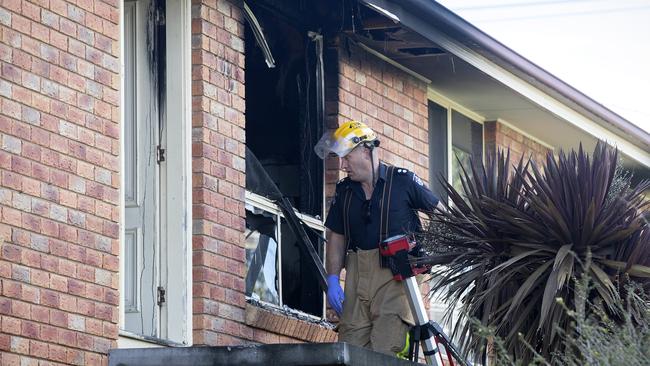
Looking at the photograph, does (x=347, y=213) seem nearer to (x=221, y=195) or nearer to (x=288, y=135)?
(x=221, y=195)

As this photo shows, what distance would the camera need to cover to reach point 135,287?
9414 millimetres

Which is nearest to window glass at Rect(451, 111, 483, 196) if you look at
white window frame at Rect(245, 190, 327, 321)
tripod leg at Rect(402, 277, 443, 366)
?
white window frame at Rect(245, 190, 327, 321)

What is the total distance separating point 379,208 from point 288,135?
2.74 metres

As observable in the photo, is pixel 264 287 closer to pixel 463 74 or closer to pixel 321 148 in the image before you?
pixel 321 148

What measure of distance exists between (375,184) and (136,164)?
153 cm

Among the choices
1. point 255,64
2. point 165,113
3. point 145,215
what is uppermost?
point 255,64

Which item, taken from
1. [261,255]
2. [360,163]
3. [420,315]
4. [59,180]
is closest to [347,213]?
[360,163]

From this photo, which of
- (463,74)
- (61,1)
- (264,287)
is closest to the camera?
(61,1)

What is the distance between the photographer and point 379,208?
367 inches

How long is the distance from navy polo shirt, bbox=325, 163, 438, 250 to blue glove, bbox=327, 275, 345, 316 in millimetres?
243

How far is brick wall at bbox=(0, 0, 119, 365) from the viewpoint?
7.73m

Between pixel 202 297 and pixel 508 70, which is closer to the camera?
pixel 202 297

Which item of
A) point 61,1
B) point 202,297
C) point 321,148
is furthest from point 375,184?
point 61,1

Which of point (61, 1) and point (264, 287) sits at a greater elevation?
point (61, 1)
